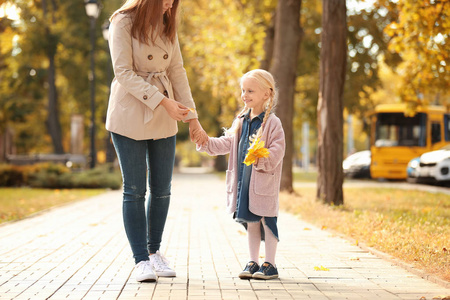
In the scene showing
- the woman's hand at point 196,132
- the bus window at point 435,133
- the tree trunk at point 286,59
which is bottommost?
the woman's hand at point 196,132

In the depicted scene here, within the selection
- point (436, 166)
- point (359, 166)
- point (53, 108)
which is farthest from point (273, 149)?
point (359, 166)

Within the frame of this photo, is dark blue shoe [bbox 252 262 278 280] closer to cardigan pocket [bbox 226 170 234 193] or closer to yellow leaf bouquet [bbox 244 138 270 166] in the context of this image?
cardigan pocket [bbox 226 170 234 193]

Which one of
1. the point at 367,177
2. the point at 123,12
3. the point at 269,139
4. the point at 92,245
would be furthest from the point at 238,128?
the point at 367,177

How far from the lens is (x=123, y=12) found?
512 cm

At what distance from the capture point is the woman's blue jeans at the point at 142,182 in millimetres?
5148

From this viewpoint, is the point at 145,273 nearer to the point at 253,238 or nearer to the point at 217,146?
the point at 253,238

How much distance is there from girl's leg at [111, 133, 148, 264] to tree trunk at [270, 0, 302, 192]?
11659mm

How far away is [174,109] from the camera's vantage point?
5.02 m

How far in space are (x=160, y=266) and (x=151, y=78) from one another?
1480 mm

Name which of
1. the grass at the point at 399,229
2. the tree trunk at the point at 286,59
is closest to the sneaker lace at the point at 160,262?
the grass at the point at 399,229

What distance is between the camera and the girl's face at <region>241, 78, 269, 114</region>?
5.29 m

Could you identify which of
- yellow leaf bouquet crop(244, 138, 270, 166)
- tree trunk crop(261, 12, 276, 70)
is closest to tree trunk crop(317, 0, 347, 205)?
yellow leaf bouquet crop(244, 138, 270, 166)

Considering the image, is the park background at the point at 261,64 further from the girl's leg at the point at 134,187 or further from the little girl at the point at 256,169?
the girl's leg at the point at 134,187

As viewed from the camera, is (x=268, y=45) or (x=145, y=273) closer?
(x=145, y=273)
